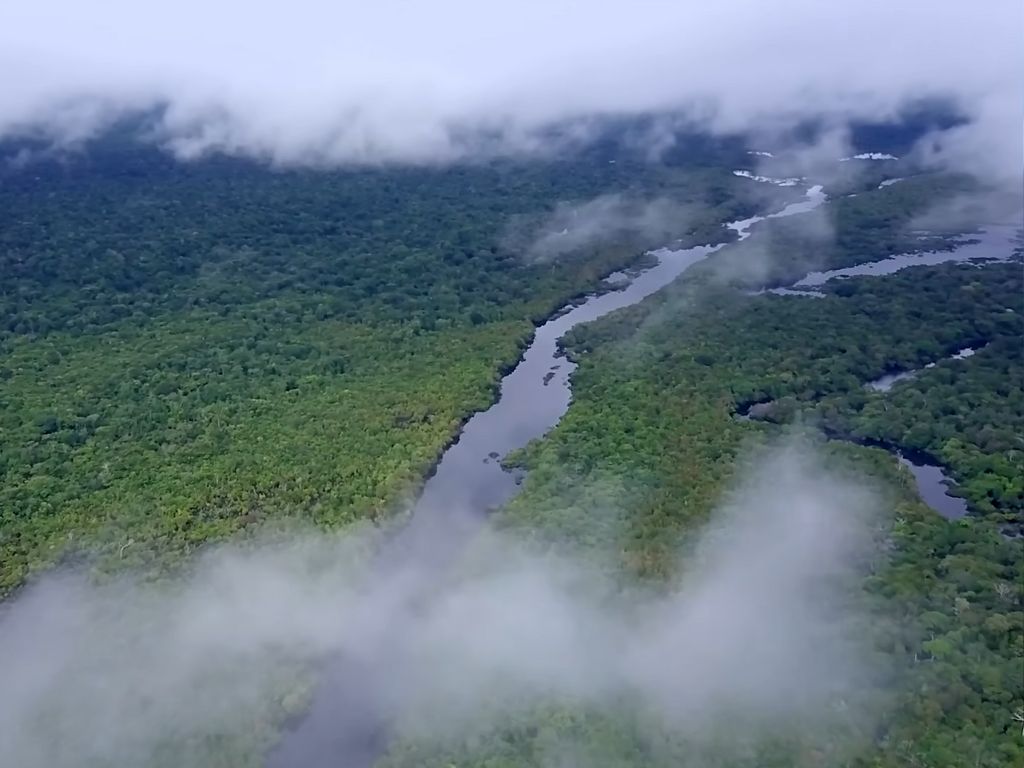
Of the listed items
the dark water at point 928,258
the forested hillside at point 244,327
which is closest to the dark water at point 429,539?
the forested hillside at point 244,327

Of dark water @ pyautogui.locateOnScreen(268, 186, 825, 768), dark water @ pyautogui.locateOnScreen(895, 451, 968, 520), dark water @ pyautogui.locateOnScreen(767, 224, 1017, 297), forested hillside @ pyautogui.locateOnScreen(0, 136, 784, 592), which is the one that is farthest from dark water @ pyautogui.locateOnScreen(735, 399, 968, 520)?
dark water @ pyautogui.locateOnScreen(767, 224, 1017, 297)

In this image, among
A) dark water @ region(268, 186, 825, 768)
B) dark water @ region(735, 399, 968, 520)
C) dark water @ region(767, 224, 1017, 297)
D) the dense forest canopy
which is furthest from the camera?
dark water @ region(767, 224, 1017, 297)

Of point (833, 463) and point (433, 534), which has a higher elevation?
point (433, 534)

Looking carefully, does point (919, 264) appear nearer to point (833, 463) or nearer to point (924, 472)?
point (924, 472)

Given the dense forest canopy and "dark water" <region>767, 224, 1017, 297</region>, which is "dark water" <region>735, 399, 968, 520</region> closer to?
the dense forest canopy

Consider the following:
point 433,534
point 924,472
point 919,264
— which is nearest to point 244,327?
point 433,534

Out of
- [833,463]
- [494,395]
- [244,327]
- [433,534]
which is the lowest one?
[833,463]

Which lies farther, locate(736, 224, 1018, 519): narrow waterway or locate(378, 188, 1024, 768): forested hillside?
locate(736, 224, 1018, 519): narrow waterway

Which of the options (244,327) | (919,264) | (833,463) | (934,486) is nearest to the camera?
(934,486)

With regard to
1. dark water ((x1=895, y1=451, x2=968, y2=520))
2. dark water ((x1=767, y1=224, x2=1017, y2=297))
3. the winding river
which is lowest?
dark water ((x1=767, y1=224, x2=1017, y2=297))
